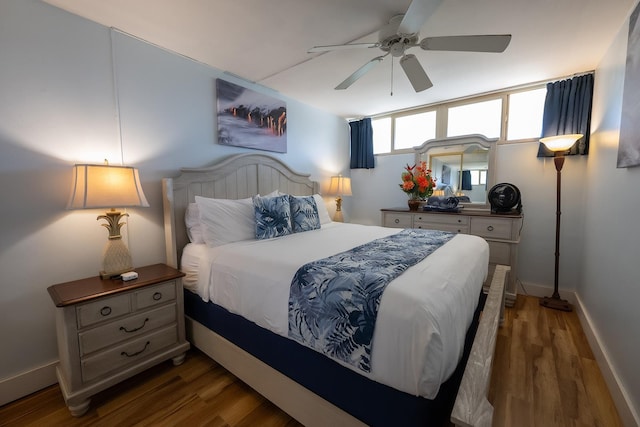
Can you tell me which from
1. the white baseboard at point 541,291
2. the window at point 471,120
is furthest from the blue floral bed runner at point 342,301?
the window at point 471,120

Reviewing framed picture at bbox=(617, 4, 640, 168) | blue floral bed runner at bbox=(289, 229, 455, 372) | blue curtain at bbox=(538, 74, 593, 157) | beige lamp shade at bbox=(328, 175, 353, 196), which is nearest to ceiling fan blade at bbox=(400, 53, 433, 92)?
framed picture at bbox=(617, 4, 640, 168)

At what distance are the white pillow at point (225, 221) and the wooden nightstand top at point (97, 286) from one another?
357 mm

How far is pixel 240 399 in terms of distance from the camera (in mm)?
1528

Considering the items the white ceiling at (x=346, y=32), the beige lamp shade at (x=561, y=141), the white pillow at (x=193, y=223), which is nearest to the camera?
the white ceiling at (x=346, y=32)

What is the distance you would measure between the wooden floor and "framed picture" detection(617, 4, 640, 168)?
4.50 feet

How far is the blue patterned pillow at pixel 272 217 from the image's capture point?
2.13 metres

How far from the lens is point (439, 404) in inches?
40.1

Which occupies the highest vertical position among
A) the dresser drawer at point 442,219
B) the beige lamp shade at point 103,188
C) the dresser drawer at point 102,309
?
the beige lamp shade at point 103,188

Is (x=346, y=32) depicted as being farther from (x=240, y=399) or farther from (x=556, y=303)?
(x=556, y=303)

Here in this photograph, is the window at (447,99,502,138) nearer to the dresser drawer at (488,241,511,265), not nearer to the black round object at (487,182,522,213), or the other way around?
the black round object at (487,182,522,213)

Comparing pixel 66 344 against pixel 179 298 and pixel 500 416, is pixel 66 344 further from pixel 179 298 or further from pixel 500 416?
pixel 500 416

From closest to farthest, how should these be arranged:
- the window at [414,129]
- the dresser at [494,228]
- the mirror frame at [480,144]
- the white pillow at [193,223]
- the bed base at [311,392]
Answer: the bed base at [311,392], the white pillow at [193,223], the dresser at [494,228], the mirror frame at [480,144], the window at [414,129]

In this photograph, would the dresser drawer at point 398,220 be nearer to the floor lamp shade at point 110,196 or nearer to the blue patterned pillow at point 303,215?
the blue patterned pillow at point 303,215

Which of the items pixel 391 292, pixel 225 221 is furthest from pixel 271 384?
pixel 225 221
